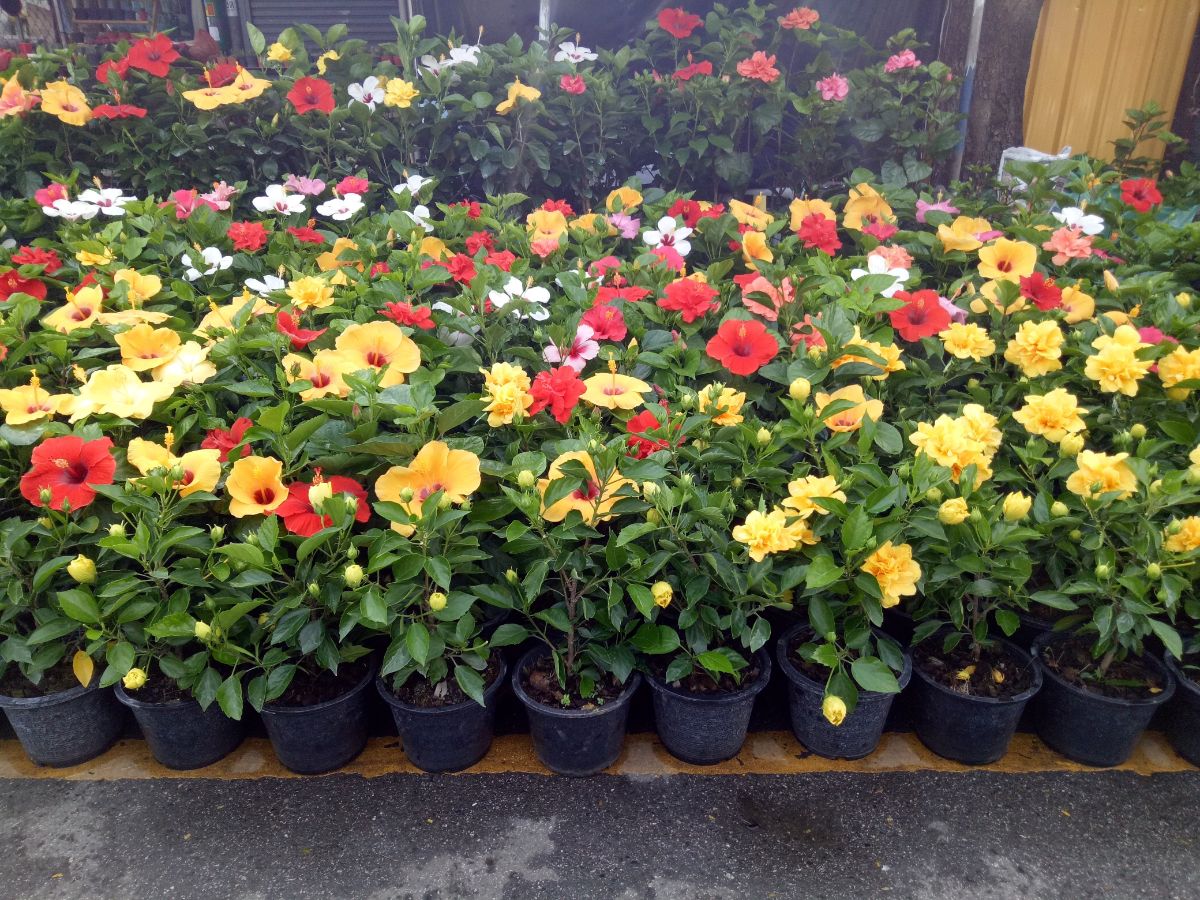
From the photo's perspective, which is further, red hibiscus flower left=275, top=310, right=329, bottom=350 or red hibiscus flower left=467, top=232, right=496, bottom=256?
red hibiscus flower left=467, top=232, right=496, bottom=256

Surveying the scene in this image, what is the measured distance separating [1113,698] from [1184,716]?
25 cm

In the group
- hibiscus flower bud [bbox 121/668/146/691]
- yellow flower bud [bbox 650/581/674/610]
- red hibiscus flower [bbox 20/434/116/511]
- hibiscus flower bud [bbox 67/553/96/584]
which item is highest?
red hibiscus flower [bbox 20/434/116/511]

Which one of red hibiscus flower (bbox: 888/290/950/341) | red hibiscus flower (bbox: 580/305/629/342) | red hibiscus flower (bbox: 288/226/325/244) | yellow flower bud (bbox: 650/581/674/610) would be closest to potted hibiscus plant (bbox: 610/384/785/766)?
yellow flower bud (bbox: 650/581/674/610)

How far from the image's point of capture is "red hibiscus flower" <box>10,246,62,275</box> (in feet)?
7.61

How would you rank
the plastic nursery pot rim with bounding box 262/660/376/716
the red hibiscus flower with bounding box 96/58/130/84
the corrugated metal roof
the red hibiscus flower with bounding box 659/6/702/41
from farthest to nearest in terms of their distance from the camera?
1. the corrugated metal roof
2. the red hibiscus flower with bounding box 659/6/702/41
3. the red hibiscus flower with bounding box 96/58/130/84
4. the plastic nursery pot rim with bounding box 262/660/376/716

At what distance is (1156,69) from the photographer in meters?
4.03

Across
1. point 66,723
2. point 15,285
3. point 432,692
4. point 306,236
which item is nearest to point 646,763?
point 432,692

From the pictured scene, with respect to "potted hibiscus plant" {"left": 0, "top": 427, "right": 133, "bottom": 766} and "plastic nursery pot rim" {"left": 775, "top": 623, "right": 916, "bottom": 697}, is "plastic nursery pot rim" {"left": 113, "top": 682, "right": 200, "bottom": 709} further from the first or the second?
"plastic nursery pot rim" {"left": 775, "top": 623, "right": 916, "bottom": 697}

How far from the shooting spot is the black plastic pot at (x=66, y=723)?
5.84 ft

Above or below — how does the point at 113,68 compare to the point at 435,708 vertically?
above

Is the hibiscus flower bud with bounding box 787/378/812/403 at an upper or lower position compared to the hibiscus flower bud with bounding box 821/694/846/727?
upper

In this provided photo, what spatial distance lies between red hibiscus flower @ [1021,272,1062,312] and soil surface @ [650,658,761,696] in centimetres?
111

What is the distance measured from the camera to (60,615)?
1.69 m

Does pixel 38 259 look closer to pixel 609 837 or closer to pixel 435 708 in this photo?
pixel 435 708
